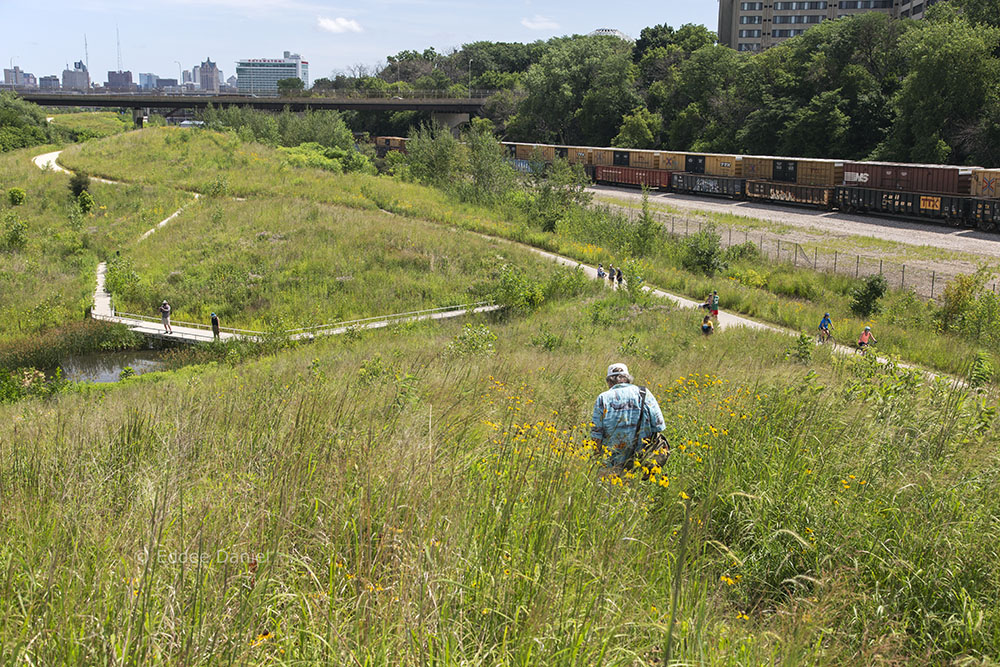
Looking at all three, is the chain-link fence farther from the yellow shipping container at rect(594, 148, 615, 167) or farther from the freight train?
the yellow shipping container at rect(594, 148, 615, 167)

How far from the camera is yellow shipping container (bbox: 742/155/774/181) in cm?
5906

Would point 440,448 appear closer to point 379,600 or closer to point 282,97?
point 379,600

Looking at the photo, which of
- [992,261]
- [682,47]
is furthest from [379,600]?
[682,47]

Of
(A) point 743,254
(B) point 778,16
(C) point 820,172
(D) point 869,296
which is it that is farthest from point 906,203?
(B) point 778,16

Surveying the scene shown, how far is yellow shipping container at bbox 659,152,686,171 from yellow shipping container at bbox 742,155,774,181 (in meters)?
6.91

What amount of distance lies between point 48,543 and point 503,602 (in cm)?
208

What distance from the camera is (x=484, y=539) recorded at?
3502 mm

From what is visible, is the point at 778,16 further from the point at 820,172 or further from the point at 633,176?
the point at 820,172

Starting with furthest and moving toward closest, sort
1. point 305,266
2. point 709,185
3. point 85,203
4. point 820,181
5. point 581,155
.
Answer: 1. point 581,155
2. point 709,185
3. point 820,181
4. point 85,203
5. point 305,266

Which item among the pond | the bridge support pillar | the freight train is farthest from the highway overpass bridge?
the pond

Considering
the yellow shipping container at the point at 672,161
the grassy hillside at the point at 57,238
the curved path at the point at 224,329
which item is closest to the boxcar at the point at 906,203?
the yellow shipping container at the point at 672,161

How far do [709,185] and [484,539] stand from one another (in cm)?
6391

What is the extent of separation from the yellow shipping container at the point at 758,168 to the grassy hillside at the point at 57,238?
4332cm

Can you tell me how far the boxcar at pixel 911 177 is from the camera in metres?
45.1
